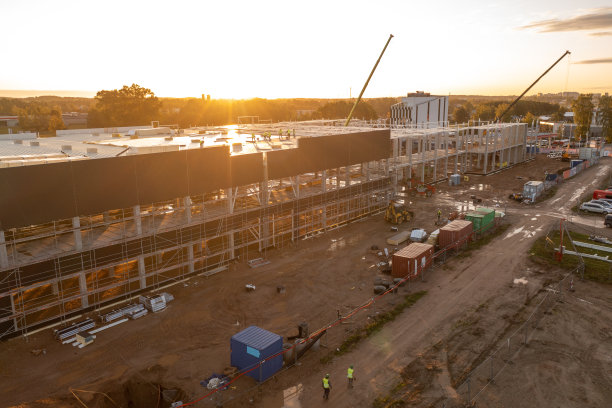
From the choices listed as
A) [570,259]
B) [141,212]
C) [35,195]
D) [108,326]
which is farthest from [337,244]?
[35,195]

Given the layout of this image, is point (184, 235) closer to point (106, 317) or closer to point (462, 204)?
point (106, 317)

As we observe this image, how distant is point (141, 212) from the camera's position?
108ft

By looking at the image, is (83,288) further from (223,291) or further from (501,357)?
(501,357)

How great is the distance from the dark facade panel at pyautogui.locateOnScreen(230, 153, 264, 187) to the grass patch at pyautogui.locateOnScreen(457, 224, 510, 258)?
18.4 metres

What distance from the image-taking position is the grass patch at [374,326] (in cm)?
2199

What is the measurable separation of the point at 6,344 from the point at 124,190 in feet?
34.3

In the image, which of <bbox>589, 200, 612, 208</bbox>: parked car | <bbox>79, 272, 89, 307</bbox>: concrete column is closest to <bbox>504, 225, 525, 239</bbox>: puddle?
<bbox>589, 200, 612, 208</bbox>: parked car

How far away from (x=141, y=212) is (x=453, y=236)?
25.8m

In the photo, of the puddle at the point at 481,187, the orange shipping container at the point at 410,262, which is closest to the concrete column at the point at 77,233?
the orange shipping container at the point at 410,262

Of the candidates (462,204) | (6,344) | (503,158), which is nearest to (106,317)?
(6,344)

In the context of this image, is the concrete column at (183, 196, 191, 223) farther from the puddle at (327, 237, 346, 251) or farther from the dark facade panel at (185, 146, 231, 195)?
the puddle at (327, 237, 346, 251)

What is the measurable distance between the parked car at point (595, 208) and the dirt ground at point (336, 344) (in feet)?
67.0

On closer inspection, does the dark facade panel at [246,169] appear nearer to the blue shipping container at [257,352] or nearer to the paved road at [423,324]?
the blue shipping container at [257,352]

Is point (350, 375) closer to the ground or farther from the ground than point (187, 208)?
closer to the ground
